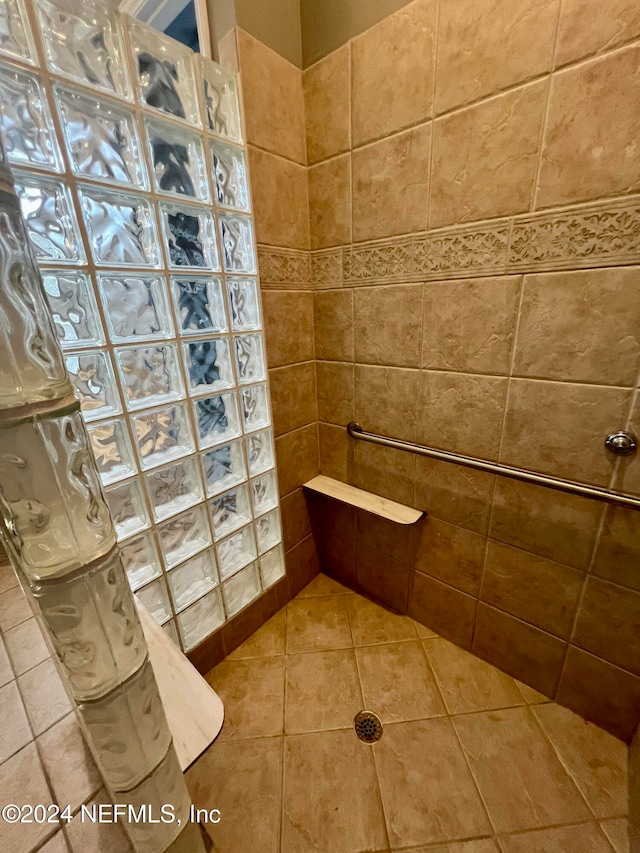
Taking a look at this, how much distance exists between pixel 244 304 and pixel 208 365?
0.23 meters

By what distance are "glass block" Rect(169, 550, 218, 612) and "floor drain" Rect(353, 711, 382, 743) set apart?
61 cm

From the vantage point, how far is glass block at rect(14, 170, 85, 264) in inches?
25.0

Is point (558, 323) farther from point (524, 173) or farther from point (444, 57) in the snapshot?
point (444, 57)

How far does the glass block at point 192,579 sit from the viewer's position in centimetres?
105

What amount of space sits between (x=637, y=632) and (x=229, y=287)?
1447mm

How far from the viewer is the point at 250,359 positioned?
1.11 m

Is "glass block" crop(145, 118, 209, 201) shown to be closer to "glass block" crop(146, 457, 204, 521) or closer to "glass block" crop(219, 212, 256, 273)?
"glass block" crop(219, 212, 256, 273)

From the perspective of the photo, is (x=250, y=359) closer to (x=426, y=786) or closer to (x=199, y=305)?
(x=199, y=305)

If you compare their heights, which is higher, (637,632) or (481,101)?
(481,101)

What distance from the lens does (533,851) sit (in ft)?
2.53

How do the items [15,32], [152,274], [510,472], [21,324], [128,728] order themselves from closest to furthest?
[21,324]
[128,728]
[15,32]
[152,274]
[510,472]

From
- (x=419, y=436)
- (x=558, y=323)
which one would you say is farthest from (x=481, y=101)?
(x=419, y=436)

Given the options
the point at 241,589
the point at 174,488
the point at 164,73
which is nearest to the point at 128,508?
the point at 174,488

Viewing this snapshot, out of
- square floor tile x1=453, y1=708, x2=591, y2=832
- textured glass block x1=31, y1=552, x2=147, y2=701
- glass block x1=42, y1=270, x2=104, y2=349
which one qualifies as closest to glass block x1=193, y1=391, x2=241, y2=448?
glass block x1=42, y1=270, x2=104, y2=349
